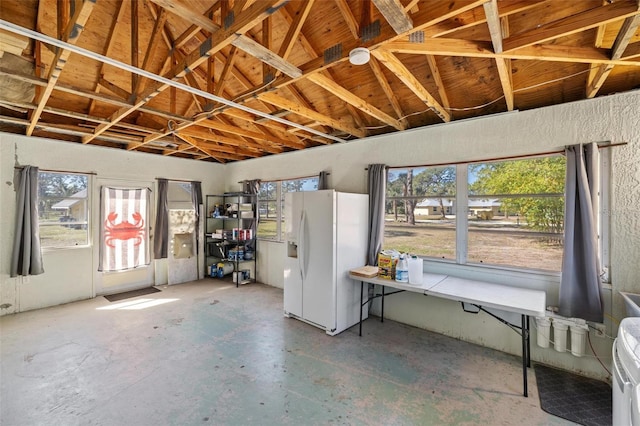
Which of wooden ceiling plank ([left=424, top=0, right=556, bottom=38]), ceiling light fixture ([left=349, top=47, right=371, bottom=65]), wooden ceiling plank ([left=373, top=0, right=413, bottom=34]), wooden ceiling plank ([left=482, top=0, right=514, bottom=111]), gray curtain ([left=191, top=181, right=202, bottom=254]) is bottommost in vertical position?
gray curtain ([left=191, top=181, right=202, bottom=254])

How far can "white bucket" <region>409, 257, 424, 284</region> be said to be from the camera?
3170 mm

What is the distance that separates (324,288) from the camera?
3584 millimetres

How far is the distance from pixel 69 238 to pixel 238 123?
3.56 meters

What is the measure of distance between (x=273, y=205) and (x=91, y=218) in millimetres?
3271

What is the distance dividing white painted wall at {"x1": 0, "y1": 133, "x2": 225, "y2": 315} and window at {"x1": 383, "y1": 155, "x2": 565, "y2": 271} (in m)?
4.90

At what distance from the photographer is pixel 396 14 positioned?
5.25ft

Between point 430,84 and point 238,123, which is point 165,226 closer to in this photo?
point 238,123

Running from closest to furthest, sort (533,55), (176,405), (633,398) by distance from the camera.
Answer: (633,398), (533,55), (176,405)

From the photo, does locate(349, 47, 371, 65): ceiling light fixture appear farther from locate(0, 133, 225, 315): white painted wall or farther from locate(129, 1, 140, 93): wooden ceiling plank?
locate(0, 133, 225, 315): white painted wall

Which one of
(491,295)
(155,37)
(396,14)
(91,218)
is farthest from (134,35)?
(491,295)

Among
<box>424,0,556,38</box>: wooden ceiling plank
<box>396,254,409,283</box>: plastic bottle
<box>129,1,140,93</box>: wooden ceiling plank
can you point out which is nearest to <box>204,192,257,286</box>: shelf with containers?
<box>129,1,140,93</box>: wooden ceiling plank

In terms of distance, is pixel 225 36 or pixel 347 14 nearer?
pixel 225 36

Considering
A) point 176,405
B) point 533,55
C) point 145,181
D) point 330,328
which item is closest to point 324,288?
point 330,328

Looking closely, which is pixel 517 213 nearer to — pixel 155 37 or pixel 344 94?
pixel 344 94
